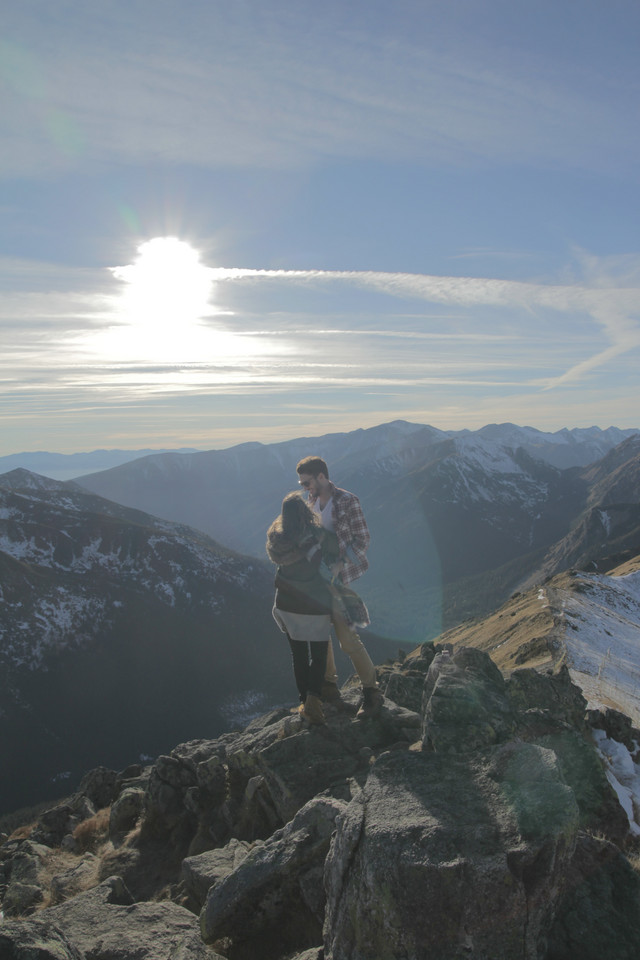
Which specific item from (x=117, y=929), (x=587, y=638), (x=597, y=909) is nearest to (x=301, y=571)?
(x=117, y=929)

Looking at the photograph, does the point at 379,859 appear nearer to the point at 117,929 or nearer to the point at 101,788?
the point at 117,929

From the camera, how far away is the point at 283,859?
7.79m

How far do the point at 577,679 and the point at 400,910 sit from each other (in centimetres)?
3246

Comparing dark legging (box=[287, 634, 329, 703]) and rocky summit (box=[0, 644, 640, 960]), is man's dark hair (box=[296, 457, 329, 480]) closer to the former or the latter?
dark legging (box=[287, 634, 329, 703])

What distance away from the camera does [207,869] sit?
9.21 m

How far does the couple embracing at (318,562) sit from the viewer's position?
10.2m

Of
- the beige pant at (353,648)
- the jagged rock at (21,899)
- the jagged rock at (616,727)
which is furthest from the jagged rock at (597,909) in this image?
the jagged rock at (616,727)

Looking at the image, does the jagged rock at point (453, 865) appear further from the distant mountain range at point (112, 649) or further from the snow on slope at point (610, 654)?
the distant mountain range at point (112, 649)

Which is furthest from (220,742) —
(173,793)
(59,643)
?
(59,643)

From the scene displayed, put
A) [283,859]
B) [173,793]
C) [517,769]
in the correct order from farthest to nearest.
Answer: [173,793], [283,859], [517,769]

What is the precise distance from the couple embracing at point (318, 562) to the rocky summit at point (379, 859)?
82.1 inches

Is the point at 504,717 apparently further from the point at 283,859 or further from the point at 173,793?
the point at 173,793

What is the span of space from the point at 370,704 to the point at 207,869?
4.37 metres

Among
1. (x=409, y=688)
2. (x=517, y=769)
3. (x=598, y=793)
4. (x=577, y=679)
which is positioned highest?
(x=517, y=769)
